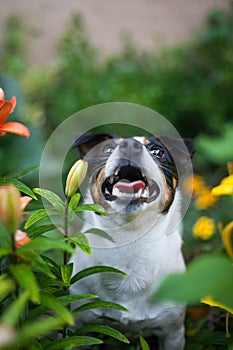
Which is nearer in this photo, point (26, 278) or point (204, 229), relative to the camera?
point (26, 278)

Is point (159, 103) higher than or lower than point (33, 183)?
higher

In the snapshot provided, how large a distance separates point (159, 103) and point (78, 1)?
1544mm

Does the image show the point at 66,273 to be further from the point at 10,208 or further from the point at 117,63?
the point at 117,63

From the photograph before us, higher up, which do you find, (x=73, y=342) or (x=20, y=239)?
(x=20, y=239)

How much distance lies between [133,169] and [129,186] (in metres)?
0.04

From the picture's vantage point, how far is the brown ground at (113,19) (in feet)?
14.2

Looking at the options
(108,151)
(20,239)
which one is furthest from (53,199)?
(108,151)

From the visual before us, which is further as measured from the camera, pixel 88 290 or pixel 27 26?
pixel 27 26

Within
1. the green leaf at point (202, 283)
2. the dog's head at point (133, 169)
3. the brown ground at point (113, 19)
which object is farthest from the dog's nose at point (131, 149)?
the brown ground at point (113, 19)

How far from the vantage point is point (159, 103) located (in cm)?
327

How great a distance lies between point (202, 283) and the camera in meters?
0.65

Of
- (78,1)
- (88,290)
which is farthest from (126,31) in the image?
(88,290)

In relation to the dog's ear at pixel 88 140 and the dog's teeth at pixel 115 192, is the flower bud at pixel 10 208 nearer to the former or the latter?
the dog's teeth at pixel 115 192

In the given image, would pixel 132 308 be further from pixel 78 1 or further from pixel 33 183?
pixel 78 1
